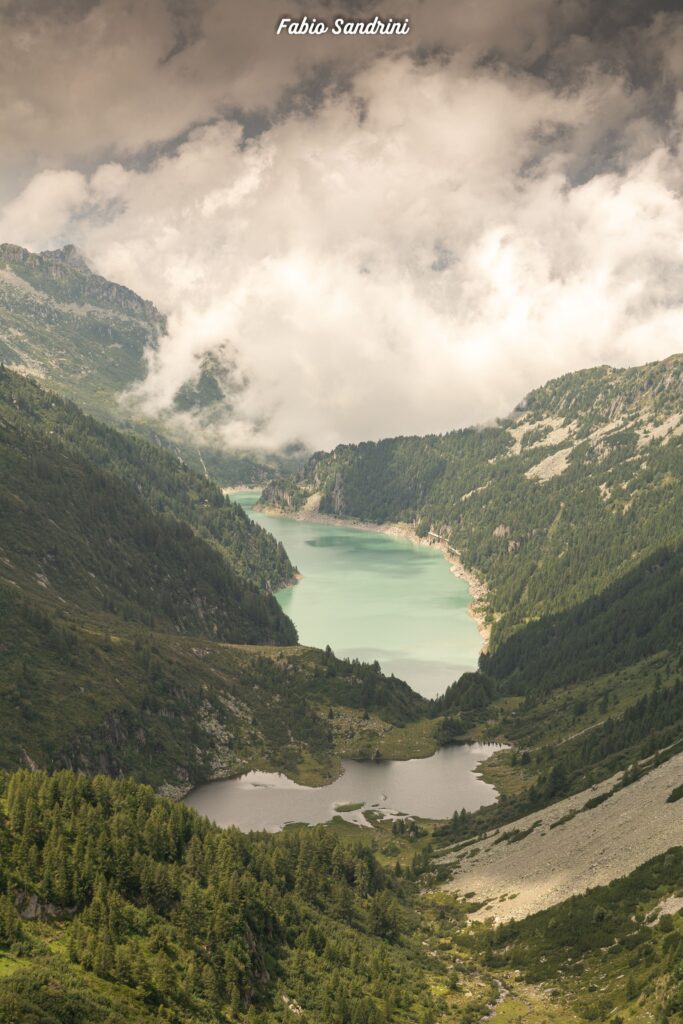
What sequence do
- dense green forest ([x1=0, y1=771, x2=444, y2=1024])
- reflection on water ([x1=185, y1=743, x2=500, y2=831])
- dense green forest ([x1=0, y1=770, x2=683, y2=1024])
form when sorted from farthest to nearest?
reflection on water ([x1=185, y1=743, x2=500, y2=831]) → dense green forest ([x1=0, y1=770, x2=683, y2=1024]) → dense green forest ([x1=0, y1=771, x2=444, y2=1024])

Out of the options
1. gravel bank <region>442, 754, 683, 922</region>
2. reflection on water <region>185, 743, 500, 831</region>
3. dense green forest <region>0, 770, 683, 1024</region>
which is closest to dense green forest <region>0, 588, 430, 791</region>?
reflection on water <region>185, 743, 500, 831</region>

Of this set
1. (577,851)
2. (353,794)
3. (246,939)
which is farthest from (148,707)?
(246,939)

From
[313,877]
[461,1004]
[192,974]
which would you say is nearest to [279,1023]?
[192,974]

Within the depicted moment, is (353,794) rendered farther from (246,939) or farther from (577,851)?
(246,939)

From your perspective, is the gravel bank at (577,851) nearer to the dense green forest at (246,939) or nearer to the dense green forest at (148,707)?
the dense green forest at (246,939)

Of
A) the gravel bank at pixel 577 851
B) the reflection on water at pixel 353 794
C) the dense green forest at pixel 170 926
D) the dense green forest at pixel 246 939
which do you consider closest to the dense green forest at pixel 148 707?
the reflection on water at pixel 353 794

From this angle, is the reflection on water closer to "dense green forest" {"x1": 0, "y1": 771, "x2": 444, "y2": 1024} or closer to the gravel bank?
the gravel bank

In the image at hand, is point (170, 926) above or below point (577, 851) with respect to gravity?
above

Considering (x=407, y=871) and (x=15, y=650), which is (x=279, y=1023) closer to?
(x=407, y=871)
